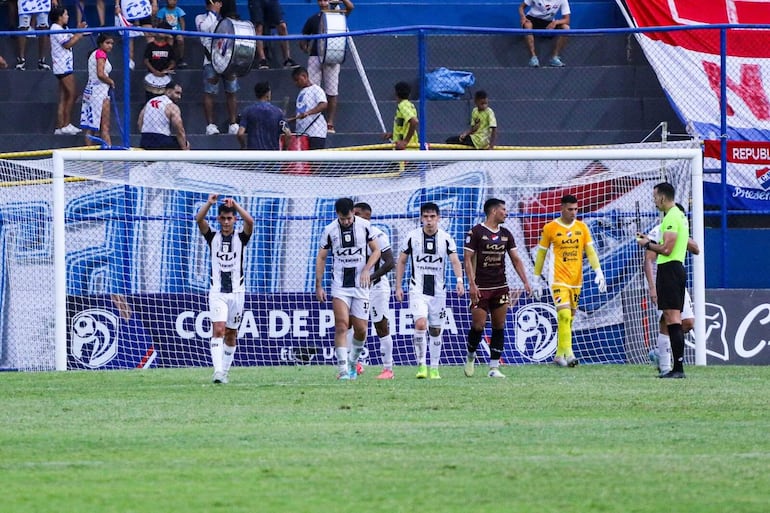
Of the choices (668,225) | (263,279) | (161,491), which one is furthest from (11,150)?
(161,491)

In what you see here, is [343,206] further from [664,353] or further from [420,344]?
[664,353]

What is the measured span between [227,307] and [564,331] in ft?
16.2

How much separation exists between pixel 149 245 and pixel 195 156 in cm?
199

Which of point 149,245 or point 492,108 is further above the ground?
point 492,108

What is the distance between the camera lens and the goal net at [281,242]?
18.7 metres

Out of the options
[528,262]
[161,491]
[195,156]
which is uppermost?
[195,156]

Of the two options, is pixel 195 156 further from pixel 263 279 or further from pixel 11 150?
pixel 11 150

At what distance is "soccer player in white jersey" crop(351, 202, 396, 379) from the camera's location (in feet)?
52.2

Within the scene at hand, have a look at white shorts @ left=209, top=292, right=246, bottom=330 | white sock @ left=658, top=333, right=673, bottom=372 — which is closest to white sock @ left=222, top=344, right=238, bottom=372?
white shorts @ left=209, top=292, right=246, bottom=330

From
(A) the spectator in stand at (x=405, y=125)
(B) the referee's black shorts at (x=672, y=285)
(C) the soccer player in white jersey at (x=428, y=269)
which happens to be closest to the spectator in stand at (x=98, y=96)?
(A) the spectator in stand at (x=405, y=125)

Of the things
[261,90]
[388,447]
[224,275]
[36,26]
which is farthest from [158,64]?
[388,447]

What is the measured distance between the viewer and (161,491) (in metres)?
7.66

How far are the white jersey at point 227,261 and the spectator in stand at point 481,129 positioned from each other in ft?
20.1

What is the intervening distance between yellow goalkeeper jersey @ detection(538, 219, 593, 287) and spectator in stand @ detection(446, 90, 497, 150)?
8.23 ft
